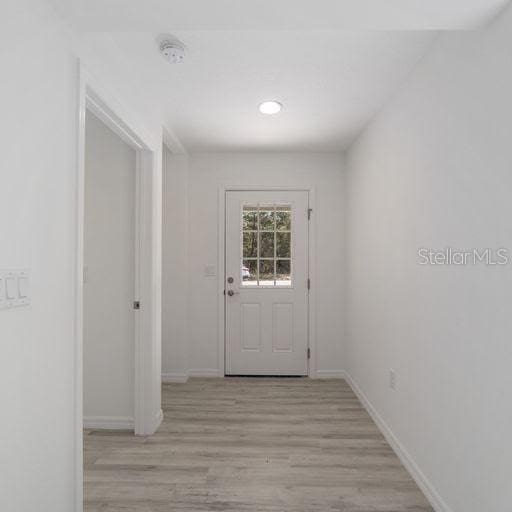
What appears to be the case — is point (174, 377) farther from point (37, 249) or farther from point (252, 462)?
point (37, 249)

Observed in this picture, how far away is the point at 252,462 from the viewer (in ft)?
8.05

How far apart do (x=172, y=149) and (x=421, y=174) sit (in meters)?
2.53

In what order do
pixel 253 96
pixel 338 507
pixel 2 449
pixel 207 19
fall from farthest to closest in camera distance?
pixel 253 96 < pixel 338 507 < pixel 207 19 < pixel 2 449

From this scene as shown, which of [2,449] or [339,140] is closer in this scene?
[2,449]

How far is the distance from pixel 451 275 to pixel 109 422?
2.46m

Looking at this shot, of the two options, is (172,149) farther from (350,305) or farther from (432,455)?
(432,455)

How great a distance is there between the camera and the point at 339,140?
3.80 m

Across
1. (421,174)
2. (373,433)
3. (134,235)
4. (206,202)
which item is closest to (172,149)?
(206,202)

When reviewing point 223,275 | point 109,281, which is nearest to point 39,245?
point 109,281

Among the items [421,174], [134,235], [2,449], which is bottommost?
[2,449]

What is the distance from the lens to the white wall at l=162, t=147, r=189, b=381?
407cm

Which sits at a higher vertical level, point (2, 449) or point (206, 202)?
point (206, 202)

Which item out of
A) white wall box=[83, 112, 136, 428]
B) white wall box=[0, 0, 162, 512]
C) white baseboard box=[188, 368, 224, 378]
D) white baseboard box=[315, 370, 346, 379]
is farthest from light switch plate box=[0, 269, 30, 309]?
white baseboard box=[315, 370, 346, 379]

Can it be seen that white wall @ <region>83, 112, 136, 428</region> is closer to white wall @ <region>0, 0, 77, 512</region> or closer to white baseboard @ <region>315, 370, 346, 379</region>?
white wall @ <region>0, 0, 77, 512</region>
